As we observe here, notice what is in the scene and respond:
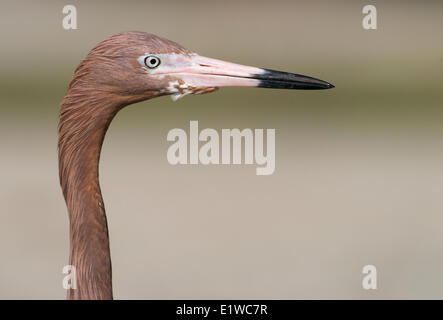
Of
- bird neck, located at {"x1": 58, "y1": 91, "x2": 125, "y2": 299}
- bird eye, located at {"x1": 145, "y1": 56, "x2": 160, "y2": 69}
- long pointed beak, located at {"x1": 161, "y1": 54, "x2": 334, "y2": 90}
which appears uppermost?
bird eye, located at {"x1": 145, "y1": 56, "x2": 160, "y2": 69}

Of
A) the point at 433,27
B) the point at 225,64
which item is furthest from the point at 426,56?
the point at 225,64

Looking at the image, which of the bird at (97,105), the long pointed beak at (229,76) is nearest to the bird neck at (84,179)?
the bird at (97,105)

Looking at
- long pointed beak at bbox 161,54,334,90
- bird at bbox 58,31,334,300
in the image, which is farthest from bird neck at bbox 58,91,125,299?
long pointed beak at bbox 161,54,334,90

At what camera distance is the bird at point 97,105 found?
1.05 meters

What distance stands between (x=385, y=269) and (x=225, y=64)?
4.89 ft

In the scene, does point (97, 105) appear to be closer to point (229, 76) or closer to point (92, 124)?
point (92, 124)

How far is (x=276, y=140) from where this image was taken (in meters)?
2.90

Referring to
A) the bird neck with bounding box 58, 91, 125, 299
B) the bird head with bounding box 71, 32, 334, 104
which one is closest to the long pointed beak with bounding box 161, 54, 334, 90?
the bird head with bounding box 71, 32, 334, 104

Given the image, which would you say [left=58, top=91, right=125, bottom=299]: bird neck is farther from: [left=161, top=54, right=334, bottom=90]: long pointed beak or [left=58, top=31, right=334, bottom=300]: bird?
[left=161, top=54, right=334, bottom=90]: long pointed beak

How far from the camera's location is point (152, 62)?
1.06 metres

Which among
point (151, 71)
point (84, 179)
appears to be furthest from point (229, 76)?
point (84, 179)

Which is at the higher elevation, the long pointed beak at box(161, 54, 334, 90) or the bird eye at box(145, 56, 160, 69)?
the bird eye at box(145, 56, 160, 69)

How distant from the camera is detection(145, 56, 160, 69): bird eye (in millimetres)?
1054

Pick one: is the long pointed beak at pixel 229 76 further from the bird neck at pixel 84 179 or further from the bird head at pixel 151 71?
the bird neck at pixel 84 179
